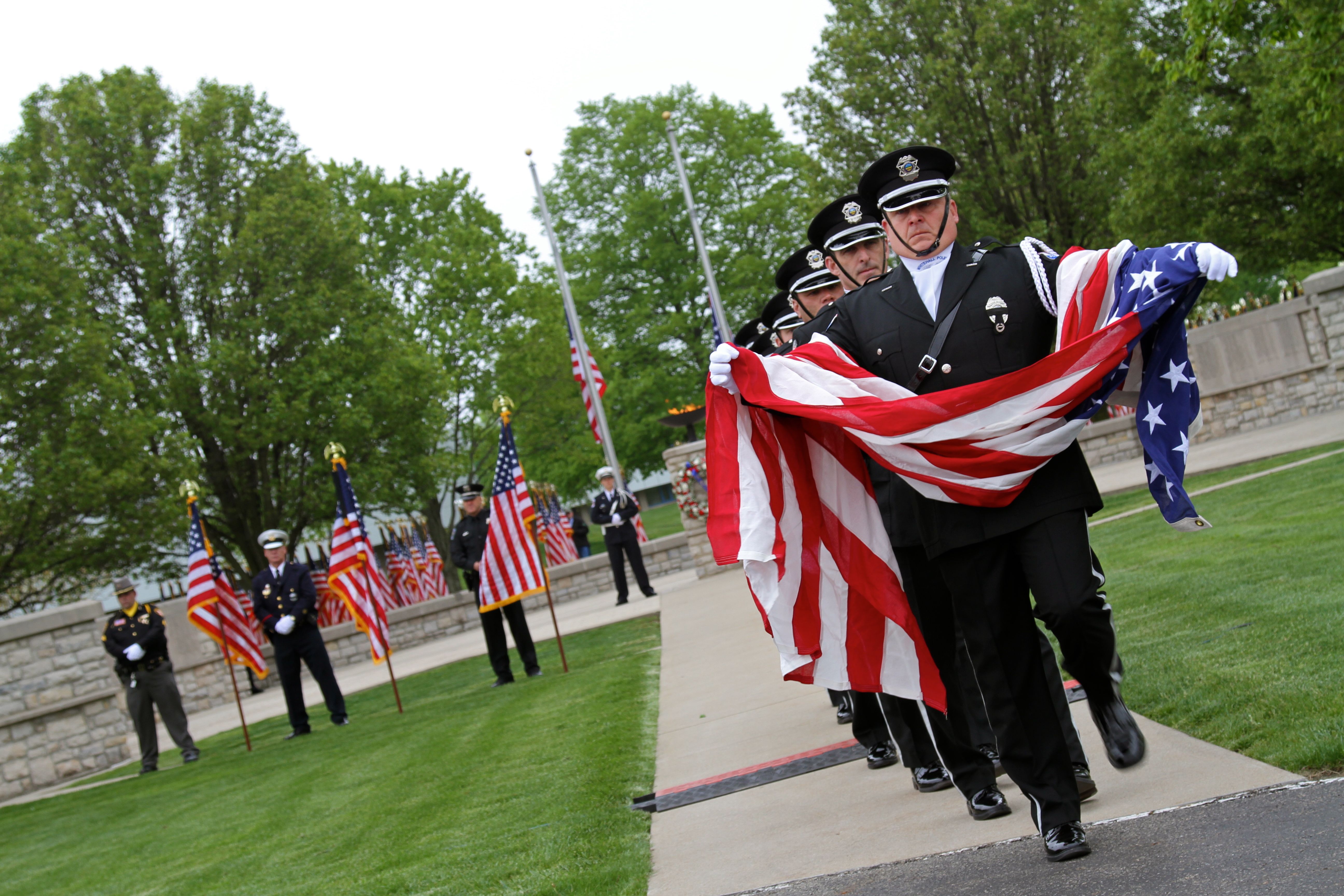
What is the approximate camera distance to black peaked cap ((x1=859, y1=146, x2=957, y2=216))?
4.34 meters

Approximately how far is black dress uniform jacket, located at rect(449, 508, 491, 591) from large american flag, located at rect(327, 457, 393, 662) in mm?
1038

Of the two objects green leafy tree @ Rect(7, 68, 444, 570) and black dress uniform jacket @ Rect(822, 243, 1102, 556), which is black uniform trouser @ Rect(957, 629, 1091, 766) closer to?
black dress uniform jacket @ Rect(822, 243, 1102, 556)

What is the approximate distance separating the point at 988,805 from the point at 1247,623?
9.36 ft

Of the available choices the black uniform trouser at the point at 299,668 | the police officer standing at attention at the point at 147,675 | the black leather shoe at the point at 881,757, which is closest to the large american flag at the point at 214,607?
the black uniform trouser at the point at 299,668

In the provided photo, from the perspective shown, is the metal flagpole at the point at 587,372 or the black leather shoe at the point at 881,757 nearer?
the black leather shoe at the point at 881,757

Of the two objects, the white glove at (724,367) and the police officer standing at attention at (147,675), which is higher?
the white glove at (724,367)

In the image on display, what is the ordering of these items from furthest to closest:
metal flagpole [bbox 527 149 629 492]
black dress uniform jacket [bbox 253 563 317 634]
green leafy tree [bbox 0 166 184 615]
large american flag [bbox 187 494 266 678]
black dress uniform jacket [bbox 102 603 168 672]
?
1. metal flagpole [bbox 527 149 629 492]
2. green leafy tree [bbox 0 166 184 615]
3. black dress uniform jacket [bbox 102 603 168 672]
4. large american flag [bbox 187 494 266 678]
5. black dress uniform jacket [bbox 253 563 317 634]

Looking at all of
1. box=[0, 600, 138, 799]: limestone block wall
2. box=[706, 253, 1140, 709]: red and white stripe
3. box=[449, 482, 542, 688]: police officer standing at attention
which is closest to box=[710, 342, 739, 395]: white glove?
box=[706, 253, 1140, 709]: red and white stripe

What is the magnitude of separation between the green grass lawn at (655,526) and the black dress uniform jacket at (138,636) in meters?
20.0

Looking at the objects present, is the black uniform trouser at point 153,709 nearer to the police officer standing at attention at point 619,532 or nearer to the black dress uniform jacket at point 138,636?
the black dress uniform jacket at point 138,636

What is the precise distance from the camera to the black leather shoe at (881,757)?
19.1 ft

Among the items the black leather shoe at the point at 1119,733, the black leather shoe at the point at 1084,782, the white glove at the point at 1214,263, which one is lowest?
the black leather shoe at the point at 1084,782

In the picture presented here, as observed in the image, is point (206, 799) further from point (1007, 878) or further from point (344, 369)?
point (344, 369)

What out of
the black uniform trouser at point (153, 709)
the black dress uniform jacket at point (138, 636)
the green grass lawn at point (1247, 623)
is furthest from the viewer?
the black dress uniform jacket at point (138, 636)
